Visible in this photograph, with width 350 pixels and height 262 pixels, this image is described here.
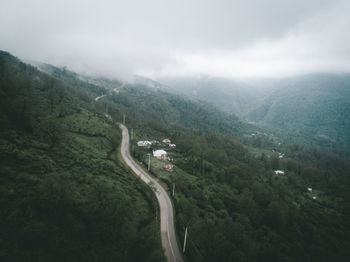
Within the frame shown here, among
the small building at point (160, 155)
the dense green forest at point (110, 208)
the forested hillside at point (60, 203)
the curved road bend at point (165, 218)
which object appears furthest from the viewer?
the small building at point (160, 155)

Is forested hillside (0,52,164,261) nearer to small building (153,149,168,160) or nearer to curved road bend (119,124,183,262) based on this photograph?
curved road bend (119,124,183,262)

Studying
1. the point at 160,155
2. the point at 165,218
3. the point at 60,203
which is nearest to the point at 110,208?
the point at 60,203

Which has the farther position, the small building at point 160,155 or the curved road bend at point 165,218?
the small building at point 160,155

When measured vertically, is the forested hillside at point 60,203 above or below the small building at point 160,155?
above

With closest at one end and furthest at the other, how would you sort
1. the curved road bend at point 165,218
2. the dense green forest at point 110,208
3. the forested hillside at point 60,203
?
the forested hillside at point 60,203, the dense green forest at point 110,208, the curved road bend at point 165,218

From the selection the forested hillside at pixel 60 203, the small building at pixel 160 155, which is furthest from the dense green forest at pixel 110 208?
the small building at pixel 160 155

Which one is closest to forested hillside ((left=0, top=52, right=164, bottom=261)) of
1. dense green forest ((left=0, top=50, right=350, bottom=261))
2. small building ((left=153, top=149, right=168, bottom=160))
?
dense green forest ((left=0, top=50, right=350, bottom=261))

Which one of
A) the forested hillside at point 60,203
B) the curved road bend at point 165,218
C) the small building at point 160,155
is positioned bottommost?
the curved road bend at point 165,218

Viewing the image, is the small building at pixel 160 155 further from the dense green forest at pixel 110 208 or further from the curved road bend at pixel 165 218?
the curved road bend at pixel 165 218

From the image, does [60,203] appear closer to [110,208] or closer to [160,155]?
[110,208]

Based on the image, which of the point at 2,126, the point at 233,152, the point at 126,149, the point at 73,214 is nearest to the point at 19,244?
the point at 73,214
